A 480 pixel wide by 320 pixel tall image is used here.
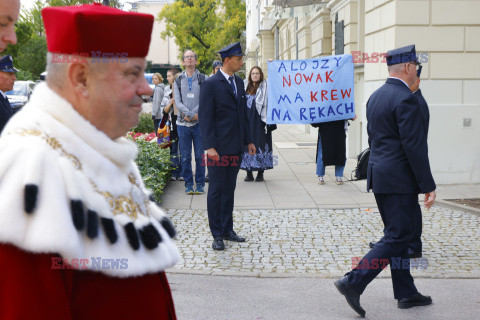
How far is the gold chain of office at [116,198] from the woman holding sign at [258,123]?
8708 millimetres

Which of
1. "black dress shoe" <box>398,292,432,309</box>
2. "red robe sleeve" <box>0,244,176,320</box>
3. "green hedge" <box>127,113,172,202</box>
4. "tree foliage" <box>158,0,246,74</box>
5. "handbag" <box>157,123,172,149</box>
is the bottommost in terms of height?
"black dress shoe" <box>398,292,432,309</box>

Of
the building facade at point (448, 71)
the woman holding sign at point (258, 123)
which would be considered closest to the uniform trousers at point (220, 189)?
the woman holding sign at point (258, 123)

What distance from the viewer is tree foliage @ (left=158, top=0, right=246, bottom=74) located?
53.2 m

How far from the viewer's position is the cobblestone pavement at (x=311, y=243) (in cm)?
560

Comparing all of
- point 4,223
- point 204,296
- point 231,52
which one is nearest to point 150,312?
point 4,223

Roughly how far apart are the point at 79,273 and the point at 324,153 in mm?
8743

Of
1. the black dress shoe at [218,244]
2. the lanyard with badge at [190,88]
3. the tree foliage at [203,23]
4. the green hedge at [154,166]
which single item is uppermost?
the tree foliage at [203,23]

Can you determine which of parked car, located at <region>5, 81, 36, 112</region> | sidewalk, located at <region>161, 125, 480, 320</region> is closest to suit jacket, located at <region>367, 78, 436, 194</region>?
sidewalk, located at <region>161, 125, 480, 320</region>

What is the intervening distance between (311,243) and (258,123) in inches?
178

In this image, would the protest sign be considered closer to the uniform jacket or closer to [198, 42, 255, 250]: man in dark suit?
[198, 42, 255, 250]: man in dark suit

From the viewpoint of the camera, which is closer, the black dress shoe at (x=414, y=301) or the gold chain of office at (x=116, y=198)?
the gold chain of office at (x=116, y=198)

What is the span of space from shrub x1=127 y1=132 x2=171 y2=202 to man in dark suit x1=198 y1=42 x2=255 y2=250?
1.84m

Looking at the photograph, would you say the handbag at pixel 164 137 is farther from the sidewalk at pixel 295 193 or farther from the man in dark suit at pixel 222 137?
the man in dark suit at pixel 222 137

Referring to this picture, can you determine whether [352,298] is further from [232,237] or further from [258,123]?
[258,123]
